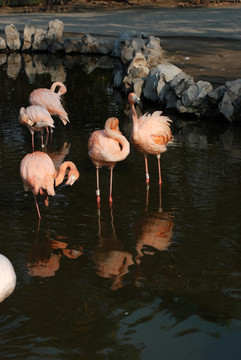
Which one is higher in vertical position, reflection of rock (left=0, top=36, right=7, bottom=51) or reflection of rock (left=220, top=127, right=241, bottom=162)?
reflection of rock (left=0, top=36, right=7, bottom=51)

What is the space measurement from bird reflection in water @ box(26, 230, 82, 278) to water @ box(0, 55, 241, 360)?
1 cm

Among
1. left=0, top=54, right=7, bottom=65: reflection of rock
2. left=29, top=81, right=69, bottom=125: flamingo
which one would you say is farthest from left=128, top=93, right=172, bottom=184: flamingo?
left=0, top=54, right=7, bottom=65: reflection of rock

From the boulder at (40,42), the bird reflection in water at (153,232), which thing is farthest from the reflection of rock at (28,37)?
the bird reflection in water at (153,232)

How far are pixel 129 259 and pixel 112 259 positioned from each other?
0.17m

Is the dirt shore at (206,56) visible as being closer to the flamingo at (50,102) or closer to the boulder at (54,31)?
the boulder at (54,31)

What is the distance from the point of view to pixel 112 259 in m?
5.97

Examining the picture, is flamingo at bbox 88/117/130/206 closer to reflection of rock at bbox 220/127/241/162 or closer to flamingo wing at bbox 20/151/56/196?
flamingo wing at bbox 20/151/56/196

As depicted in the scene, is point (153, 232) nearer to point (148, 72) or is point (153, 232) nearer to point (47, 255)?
point (47, 255)

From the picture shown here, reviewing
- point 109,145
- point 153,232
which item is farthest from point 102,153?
point 153,232

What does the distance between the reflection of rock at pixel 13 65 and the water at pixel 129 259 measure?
21.5ft

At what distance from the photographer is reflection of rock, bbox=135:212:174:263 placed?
243 inches

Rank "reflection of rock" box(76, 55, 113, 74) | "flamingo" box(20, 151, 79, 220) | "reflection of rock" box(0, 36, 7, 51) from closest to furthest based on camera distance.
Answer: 1. "flamingo" box(20, 151, 79, 220)
2. "reflection of rock" box(76, 55, 113, 74)
3. "reflection of rock" box(0, 36, 7, 51)

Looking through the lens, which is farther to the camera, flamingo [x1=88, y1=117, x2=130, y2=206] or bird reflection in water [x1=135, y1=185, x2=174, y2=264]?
flamingo [x1=88, y1=117, x2=130, y2=206]

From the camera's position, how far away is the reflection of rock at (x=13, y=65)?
52.6ft
